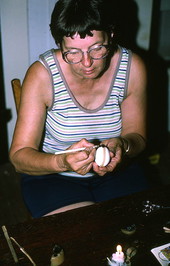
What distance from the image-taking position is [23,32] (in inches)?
103

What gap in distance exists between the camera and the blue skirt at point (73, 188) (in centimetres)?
160

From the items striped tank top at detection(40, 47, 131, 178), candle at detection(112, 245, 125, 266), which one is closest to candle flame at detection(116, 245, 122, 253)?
candle at detection(112, 245, 125, 266)

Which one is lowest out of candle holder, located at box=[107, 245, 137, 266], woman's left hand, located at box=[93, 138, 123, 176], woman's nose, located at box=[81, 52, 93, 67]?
candle holder, located at box=[107, 245, 137, 266]

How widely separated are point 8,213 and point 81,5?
2098mm

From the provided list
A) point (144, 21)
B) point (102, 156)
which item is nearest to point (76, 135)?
point (102, 156)

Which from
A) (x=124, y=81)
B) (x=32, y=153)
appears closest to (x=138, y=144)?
(x=124, y=81)

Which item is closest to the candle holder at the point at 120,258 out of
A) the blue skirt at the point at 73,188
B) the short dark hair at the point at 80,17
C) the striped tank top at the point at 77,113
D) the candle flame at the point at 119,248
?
the candle flame at the point at 119,248

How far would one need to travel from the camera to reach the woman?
145 centimetres

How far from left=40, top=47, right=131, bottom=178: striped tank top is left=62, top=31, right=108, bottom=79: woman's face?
19cm

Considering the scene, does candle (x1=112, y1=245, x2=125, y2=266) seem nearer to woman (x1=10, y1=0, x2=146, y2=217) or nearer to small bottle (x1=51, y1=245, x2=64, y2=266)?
small bottle (x1=51, y1=245, x2=64, y2=266)

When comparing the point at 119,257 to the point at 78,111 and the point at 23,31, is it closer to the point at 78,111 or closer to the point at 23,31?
the point at 78,111

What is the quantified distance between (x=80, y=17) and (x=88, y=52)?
6.8 inches

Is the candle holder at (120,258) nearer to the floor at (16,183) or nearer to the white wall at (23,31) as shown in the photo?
the floor at (16,183)

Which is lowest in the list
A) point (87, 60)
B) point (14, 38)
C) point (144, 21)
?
point (87, 60)
